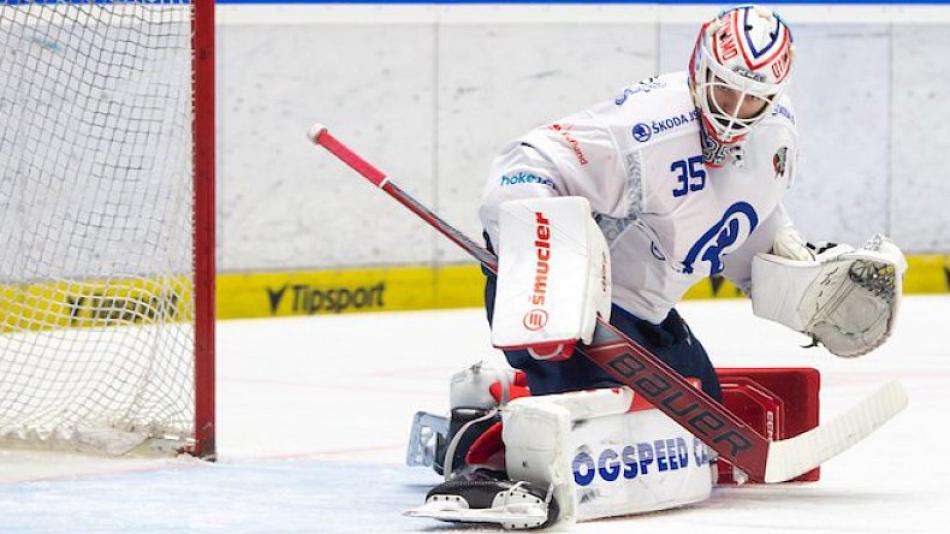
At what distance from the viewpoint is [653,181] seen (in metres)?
3.79

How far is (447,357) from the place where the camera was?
673 cm

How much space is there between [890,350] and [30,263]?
10.1 feet

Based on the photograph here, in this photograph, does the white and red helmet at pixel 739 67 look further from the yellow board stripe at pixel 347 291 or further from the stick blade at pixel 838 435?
the yellow board stripe at pixel 347 291

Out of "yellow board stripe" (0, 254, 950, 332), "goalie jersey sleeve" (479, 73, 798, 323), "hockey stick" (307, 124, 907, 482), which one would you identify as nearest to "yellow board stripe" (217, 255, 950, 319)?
"yellow board stripe" (0, 254, 950, 332)

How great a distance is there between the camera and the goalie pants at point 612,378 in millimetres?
3734

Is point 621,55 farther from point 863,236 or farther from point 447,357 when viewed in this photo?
point 447,357

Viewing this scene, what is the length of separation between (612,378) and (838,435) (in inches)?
19.3

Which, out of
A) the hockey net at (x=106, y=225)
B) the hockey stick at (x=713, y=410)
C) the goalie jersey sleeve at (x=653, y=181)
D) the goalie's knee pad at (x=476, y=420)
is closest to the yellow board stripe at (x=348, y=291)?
the hockey net at (x=106, y=225)

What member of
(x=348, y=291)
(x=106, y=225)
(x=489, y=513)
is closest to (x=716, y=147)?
(x=489, y=513)

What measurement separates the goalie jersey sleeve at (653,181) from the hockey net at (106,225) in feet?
3.18

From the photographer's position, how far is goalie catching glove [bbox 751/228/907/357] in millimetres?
4051

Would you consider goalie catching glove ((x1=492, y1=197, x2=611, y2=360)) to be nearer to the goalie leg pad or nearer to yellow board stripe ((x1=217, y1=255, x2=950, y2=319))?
the goalie leg pad

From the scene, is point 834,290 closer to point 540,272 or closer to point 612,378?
point 612,378

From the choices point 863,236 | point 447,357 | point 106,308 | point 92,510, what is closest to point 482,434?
point 92,510
